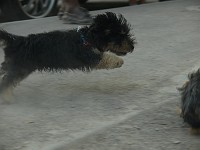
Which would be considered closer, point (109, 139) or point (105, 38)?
point (109, 139)

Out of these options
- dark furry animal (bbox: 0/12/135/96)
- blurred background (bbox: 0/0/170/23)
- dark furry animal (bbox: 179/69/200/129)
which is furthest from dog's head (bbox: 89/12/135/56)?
blurred background (bbox: 0/0/170/23)

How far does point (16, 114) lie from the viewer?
14.0 feet

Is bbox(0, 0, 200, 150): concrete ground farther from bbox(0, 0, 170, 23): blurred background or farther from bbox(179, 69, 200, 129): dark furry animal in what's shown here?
bbox(0, 0, 170, 23): blurred background

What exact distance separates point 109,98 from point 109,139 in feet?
3.11

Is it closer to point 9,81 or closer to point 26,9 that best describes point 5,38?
point 9,81

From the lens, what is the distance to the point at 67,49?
15.4 feet

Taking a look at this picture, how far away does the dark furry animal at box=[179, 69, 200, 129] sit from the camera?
3.62m

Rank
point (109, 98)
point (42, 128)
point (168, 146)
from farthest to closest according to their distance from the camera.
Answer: point (109, 98)
point (42, 128)
point (168, 146)

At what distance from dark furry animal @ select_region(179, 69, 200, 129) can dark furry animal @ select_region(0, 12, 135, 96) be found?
113 cm

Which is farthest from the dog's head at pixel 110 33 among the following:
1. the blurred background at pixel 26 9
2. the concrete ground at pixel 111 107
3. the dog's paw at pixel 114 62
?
the blurred background at pixel 26 9

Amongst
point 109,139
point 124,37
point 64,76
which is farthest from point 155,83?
point 109,139

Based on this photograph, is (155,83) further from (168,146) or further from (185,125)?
(168,146)

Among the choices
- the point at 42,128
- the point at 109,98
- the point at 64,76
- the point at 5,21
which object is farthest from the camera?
the point at 5,21

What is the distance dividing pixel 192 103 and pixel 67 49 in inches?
59.0
